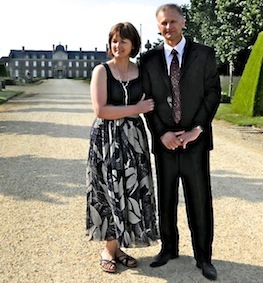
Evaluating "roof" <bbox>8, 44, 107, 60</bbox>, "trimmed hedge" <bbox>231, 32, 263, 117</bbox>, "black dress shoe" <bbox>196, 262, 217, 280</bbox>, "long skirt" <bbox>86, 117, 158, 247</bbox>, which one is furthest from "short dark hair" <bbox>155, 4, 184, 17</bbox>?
"roof" <bbox>8, 44, 107, 60</bbox>

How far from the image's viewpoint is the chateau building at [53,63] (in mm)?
125625

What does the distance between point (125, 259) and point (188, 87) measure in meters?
1.53

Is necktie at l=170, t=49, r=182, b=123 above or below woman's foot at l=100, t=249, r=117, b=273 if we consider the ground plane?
above

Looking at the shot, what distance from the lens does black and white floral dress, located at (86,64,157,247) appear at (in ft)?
11.2

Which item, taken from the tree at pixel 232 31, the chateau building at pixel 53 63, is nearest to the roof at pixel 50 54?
the chateau building at pixel 53 63

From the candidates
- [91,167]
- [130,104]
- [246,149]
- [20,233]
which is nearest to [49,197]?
[20,233]

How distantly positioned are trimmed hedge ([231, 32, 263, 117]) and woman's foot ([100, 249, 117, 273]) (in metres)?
11.4

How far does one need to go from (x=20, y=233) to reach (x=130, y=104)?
1.96 m

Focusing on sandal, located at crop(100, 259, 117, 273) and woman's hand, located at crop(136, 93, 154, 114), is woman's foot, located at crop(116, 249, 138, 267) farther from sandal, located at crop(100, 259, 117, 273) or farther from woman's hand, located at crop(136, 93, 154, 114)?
woman's hand, located at crop(136, 93, 154, 114)

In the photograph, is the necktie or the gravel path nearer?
the necktie

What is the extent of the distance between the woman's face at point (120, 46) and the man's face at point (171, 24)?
0.85 ft

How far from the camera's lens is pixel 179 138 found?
3283mm

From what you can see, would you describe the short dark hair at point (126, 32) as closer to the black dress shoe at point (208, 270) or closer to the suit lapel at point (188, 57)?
the suit lapel at point (188, 57)

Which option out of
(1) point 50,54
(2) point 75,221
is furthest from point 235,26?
(1) point 50,54
